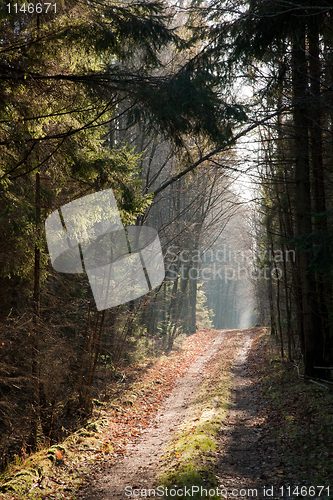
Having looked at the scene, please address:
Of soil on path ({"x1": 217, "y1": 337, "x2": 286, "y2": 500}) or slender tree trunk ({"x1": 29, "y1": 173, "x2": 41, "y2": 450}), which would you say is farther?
slender tree trunk ({"x1": 29, "y1": 173, "x2": 41, "y2": 450})

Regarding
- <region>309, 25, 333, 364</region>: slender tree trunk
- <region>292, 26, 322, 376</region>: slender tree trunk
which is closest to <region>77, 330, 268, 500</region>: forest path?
<region>292, 26, 322, 376</region>: slender tree trunk

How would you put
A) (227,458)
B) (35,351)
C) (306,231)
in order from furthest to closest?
(306,231)
(35,351)
(227,458)

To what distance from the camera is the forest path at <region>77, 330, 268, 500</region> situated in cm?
463

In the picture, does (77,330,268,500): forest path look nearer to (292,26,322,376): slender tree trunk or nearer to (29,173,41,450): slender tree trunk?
(29,173,41,450): slender tree trunk

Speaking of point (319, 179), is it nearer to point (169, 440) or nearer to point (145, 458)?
point (169, 440)

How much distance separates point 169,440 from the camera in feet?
20.9

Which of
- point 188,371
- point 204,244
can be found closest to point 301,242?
point 188,371

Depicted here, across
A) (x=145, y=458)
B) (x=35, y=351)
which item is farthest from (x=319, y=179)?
(x=35, y=351)

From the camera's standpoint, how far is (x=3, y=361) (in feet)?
17.1

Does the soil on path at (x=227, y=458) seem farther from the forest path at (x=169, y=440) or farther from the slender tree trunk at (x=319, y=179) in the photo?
the slender tree trunk at (x=319, y=179)

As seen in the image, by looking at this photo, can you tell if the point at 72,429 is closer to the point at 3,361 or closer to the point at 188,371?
the point at 3,361

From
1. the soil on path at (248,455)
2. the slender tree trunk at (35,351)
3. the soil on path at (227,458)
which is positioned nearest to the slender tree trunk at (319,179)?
the soil on path at (248,455)

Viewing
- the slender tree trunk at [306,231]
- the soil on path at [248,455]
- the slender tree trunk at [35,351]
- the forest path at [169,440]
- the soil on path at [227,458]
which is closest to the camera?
the soil on path at [248,455]

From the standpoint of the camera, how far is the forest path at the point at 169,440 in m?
4.63
